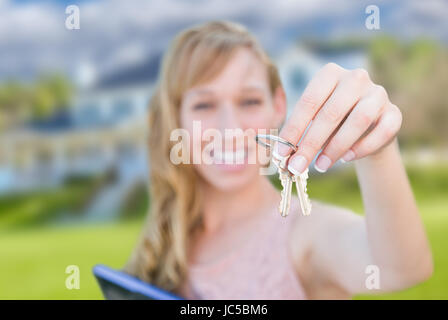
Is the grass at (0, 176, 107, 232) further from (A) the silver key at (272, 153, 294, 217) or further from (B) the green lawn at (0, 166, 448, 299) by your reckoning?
(A) the silver key at (272, 153, 294, 217)

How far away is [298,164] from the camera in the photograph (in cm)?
60

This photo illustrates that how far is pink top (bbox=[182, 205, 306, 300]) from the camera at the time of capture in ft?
3.24

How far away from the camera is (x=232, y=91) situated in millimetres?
1050

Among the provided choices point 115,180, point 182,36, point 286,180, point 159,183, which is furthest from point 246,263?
point 115,180

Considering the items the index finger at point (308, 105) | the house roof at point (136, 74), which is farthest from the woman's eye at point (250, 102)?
the house roof at point (136, 74)

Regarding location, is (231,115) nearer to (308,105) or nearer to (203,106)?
(203,106)

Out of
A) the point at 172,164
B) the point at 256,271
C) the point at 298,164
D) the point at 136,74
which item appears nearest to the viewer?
the point at 298,164

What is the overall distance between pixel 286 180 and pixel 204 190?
23.1 inches

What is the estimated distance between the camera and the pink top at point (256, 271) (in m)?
0.99

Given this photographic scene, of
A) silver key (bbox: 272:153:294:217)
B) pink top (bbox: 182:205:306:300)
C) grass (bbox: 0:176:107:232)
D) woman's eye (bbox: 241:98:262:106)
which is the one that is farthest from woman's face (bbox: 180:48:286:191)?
grass (bbox: 0:176:107:232)

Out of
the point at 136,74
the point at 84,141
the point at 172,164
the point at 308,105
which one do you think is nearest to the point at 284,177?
the point at 308,105

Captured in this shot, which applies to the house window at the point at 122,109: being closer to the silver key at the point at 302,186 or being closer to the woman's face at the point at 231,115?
the woman's face at the point at 231,115

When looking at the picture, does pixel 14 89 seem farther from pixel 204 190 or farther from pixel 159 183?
pixel 204 190

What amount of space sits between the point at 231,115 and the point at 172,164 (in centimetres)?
23
